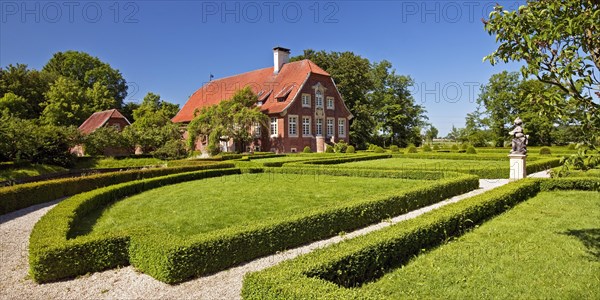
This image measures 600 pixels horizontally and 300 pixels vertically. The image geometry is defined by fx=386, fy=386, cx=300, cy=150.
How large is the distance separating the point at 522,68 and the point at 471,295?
268cm

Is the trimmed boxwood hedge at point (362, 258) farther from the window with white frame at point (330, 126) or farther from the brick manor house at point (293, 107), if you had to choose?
the window with white frame at point (330, 126)

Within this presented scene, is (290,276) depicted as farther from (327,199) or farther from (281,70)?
(281,70)

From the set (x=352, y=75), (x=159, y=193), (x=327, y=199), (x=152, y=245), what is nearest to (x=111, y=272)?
(x=152, y=245)

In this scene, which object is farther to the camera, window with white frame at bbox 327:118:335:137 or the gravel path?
window with white frame at bbox 327:118:335:137

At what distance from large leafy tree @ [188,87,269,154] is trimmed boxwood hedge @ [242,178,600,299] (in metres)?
25.6

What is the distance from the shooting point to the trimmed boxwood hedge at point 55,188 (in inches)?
432

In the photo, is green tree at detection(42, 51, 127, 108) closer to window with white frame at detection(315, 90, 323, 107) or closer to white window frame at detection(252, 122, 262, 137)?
white window frame at detection(252, 122, 262, 137)

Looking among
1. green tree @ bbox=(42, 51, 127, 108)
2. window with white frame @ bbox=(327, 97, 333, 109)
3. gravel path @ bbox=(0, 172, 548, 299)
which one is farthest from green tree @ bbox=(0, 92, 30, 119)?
gravel path @ bbox=(0, 172, 548, 299)

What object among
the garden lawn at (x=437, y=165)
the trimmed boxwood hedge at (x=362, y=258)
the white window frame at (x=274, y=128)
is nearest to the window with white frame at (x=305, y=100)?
the white window frame at (x=274, y=128)

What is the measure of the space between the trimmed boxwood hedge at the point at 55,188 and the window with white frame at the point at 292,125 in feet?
A: 61.6

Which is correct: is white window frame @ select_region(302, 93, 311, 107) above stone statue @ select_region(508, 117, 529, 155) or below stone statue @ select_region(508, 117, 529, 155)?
above

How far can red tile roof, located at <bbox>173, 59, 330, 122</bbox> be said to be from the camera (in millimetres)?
35656

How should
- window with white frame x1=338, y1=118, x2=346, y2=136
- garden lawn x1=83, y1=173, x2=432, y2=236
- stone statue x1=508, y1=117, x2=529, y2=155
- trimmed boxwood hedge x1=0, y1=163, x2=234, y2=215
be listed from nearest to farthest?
1. garden lawn x1=83, y1=173, x2=432, y2=236
2. trimmed boxwood hedge x1=0, y1=163, x2=234, y2=215
3. stone statue x1=508, y1=117, x2=529, y2=155
4. window with white frame x1=338, y1=118, x2=346, y2=136

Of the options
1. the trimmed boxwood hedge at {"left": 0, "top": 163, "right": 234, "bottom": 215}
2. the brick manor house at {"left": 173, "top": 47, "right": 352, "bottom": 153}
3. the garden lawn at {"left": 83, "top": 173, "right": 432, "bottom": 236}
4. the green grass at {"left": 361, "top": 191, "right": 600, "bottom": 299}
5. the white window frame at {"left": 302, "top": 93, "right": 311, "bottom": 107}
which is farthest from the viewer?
the white window frame at {"left": 302, "top": 93, "right": 311, "bottom": 107}
